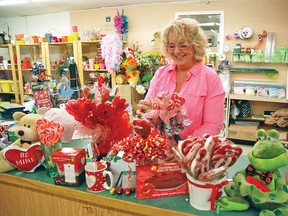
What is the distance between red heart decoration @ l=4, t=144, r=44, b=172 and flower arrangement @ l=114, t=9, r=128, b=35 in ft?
12.5

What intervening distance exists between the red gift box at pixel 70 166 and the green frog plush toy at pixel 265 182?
56 centimetres

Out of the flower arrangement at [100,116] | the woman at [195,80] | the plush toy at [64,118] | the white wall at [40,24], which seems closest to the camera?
the flower arrangement at [100,116]

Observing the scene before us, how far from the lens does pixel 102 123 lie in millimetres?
1097

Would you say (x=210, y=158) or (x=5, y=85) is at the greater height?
(x=210, y=158)

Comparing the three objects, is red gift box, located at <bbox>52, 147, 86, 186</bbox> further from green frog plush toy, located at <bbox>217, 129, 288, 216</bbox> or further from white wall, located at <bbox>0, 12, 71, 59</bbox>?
white wall, located at <bbox>0, 12, 71, 59</bbox>

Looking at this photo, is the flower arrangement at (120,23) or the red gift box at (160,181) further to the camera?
the flower arrangement at (120,23)

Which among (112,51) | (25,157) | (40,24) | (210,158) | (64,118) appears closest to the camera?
(210,158)

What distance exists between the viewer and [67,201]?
113 cm

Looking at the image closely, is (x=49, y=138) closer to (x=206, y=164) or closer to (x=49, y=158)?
(x=49, y=158)

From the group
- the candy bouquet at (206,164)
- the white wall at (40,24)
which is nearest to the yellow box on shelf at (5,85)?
the white wall at (40,24)

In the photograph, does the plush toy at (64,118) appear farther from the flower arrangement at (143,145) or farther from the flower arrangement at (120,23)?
the flower arrangement at (120,23)

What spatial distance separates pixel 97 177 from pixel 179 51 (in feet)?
2.96

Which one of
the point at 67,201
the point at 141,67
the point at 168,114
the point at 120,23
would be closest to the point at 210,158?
the point at 168,114

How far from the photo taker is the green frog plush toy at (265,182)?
2.74 ft
